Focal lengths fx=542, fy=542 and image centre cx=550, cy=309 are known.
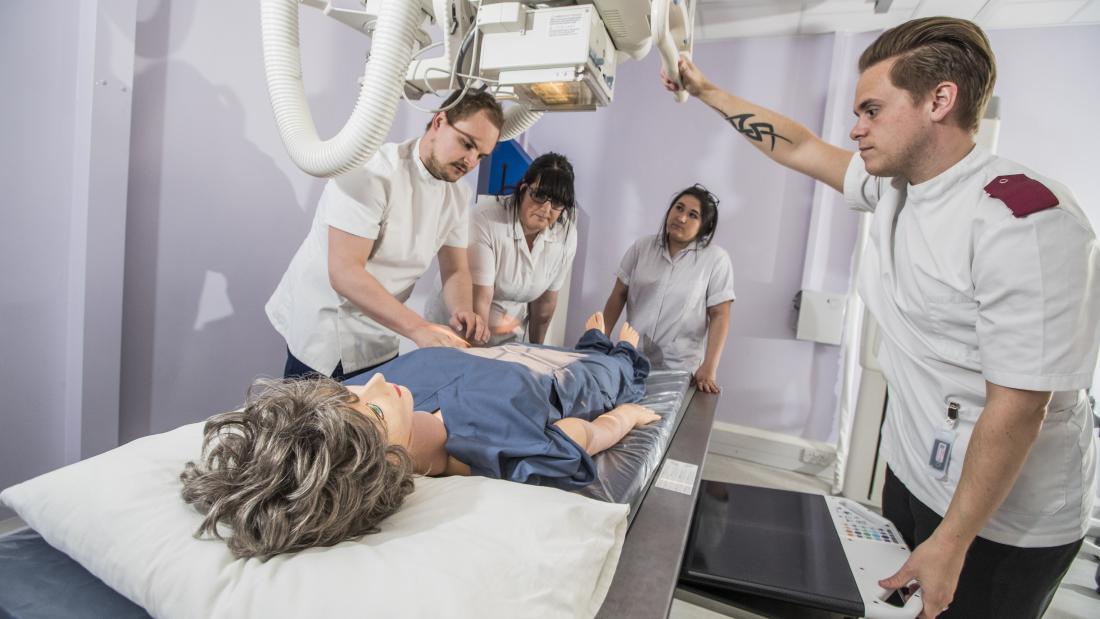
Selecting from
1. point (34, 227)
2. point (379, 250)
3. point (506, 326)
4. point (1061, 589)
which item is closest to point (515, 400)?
point (379, 250)

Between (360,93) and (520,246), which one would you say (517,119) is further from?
(520,246)

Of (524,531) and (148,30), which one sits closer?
(524,531)

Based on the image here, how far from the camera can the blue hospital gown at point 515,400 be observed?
40.6 inches

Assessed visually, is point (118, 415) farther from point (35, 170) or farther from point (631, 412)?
point (631, 412)

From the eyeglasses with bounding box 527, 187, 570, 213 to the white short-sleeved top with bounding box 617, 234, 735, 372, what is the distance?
61cm

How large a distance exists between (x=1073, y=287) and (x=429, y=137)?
4.72 ft

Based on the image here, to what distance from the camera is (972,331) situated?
37.5 inches

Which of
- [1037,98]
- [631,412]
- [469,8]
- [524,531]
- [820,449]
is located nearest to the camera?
[524,531]

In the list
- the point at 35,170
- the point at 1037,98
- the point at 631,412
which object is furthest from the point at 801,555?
the point at 1037,98

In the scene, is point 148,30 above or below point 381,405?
above

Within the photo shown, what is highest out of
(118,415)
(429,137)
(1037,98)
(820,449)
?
(1037,98)

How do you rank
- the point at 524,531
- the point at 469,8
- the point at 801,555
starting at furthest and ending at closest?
the point at 469,8 → the point at 801,555 → the point at 524,531

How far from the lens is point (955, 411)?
100 centimetres

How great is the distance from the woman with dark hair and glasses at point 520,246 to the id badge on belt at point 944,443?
1.46 metres
